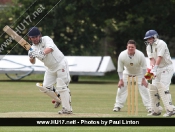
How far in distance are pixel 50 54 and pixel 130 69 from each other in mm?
3165

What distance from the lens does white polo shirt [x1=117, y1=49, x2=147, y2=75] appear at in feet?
50.5

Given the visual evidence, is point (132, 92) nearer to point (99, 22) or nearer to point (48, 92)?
point (48, 92)

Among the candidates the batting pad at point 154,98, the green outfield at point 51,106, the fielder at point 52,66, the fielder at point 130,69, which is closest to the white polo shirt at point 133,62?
the fielder at point 130,69

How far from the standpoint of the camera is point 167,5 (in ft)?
113

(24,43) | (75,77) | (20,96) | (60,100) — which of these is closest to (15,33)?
(24,43)

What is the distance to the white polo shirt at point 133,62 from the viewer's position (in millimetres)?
15406

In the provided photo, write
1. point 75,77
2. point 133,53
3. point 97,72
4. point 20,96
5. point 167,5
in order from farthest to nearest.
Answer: point 167,5, point 75,77, point 97,72, point 20,96, point 133,53

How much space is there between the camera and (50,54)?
13234mm

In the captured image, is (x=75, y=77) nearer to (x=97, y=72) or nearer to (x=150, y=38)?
(x=97, y=72)

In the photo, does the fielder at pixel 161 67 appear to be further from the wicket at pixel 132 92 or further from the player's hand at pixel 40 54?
the player's hand at pixel 40 54

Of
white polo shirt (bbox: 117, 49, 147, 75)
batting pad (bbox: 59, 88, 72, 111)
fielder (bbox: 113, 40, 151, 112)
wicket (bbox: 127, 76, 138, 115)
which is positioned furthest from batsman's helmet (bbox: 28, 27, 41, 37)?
white polo shirt (bbox: 117, 49, 147, 75)

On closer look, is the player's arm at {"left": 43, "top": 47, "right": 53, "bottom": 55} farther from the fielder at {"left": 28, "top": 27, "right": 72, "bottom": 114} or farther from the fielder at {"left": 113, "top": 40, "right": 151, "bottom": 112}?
the fielder at {"left": 113, "top": 40, "right": 151, "bottom": 112}

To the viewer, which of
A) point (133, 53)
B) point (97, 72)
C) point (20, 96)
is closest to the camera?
point (133, 53)

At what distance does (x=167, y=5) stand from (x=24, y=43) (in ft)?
72.3
